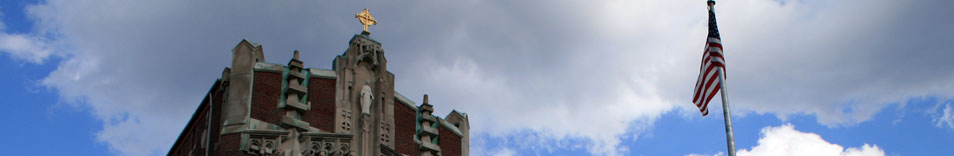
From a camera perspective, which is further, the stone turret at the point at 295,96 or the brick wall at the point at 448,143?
the brick wall at the point at 448,143

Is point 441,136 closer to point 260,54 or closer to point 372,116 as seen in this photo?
point 372,116

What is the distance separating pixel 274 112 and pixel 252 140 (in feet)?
Answer: 5.00

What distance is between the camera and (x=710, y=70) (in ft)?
90.8

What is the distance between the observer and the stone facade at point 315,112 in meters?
29.6

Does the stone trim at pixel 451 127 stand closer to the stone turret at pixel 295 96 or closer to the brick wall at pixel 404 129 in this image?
the brick wall at pixel 404 129

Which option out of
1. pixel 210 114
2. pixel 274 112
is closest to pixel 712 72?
pixel 274 112

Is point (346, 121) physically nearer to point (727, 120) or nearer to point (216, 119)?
point (216, 119)

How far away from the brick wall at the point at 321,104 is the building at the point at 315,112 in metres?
0.03

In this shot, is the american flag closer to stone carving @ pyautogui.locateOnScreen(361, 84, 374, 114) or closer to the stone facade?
the stone facade

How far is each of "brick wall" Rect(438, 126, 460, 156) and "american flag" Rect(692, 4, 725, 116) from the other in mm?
A: 9310

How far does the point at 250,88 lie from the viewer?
3052cm

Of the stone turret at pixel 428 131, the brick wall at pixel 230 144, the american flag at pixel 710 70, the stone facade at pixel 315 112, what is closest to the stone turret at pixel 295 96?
the stone facade at pixel 315 112

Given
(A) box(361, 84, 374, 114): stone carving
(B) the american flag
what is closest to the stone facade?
(A) box(361, 84, 374, 114): stone carving

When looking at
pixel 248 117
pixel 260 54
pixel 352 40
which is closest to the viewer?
pixel 248 117
